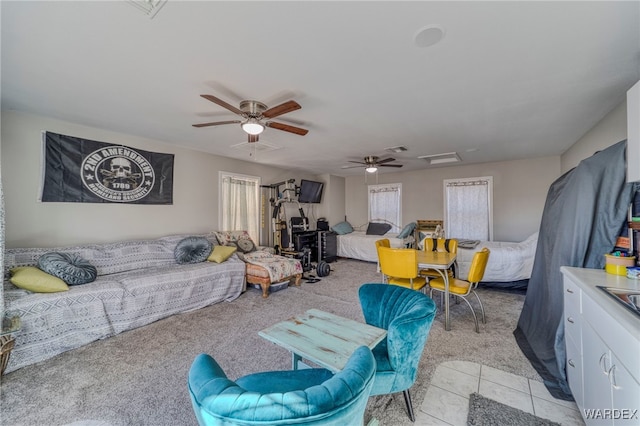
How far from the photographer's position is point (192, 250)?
3670mm

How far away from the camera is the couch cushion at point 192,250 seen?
11.8 ft

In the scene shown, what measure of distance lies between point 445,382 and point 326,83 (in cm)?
257

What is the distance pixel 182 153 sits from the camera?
4156mm

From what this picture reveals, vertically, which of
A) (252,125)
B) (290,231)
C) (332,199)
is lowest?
(290,231)

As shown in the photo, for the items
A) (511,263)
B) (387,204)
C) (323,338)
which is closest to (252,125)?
(323,338)

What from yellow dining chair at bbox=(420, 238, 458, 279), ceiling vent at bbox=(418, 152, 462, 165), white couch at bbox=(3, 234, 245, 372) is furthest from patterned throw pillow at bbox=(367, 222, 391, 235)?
white couch at bbox=(3, 234, 245, 372)

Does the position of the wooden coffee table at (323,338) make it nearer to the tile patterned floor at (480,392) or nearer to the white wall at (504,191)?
the tile patterned floor at (480,392)

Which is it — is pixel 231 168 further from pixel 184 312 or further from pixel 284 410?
pixel 284 410

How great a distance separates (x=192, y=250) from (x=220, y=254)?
0.40 metres

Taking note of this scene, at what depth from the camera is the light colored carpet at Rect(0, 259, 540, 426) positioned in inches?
63.4

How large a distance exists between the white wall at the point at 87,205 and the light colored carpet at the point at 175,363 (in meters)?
1.55

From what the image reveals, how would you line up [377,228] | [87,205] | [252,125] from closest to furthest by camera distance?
[252,125], [87,205], [377,228]

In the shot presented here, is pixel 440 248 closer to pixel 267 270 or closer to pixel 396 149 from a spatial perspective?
pixel 396 149

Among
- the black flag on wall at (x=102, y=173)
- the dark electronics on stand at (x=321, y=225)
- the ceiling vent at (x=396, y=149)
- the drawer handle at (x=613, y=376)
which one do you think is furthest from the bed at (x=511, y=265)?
the black flag on wall at (x=102, y=173)
